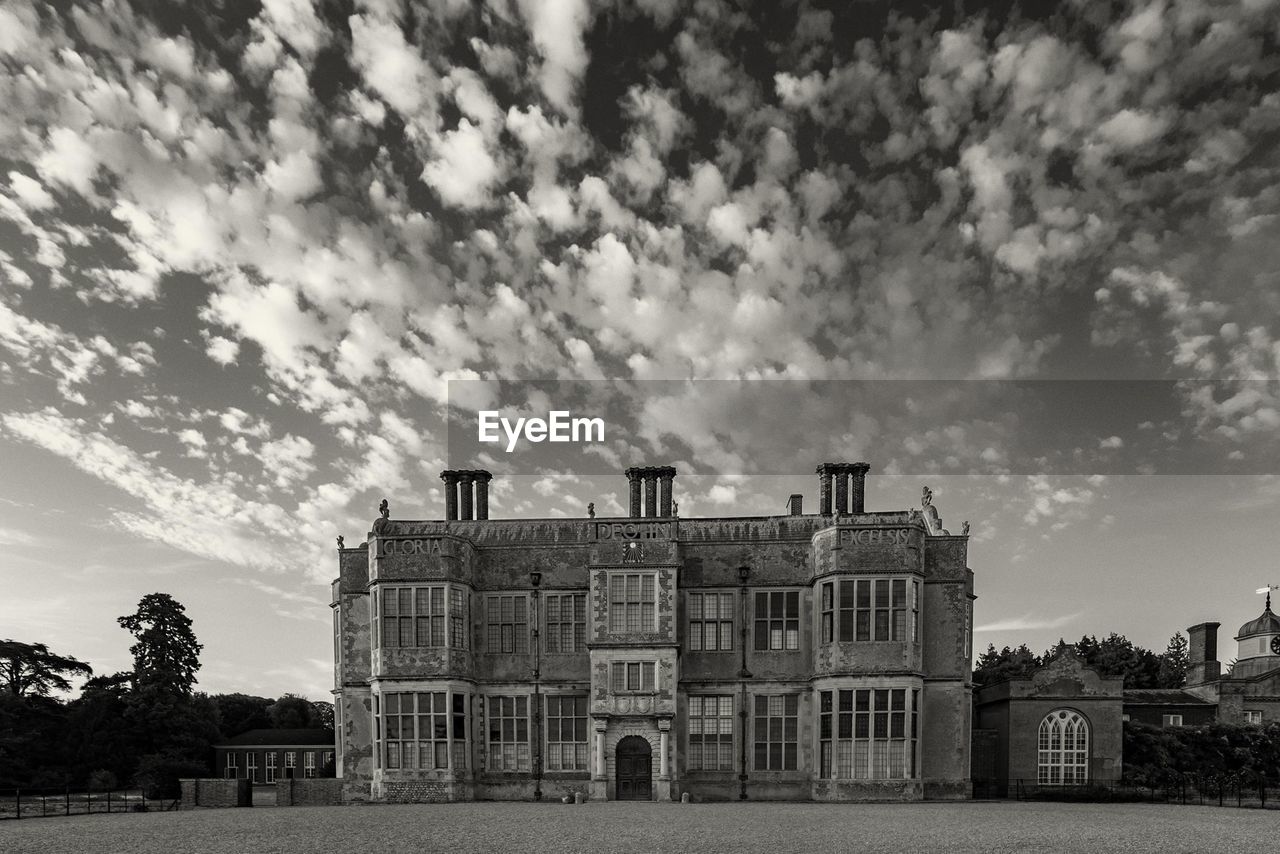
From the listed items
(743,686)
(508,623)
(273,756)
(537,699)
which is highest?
(508,623)

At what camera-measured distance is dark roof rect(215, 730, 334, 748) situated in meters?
61.8

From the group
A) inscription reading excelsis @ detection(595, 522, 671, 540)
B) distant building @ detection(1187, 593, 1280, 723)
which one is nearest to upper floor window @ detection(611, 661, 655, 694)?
inscription reading excelsis @ detection(595, 522, 671, 540)

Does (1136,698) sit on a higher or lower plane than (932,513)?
lower

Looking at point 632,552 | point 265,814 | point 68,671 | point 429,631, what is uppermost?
point 632,552

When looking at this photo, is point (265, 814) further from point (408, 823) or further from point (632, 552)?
point (632, 552)

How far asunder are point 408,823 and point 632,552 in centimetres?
1217

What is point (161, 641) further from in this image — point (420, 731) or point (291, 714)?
point (291, 714)

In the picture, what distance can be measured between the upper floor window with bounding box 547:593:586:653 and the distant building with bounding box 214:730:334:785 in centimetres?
3777

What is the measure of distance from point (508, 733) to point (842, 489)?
1664cm

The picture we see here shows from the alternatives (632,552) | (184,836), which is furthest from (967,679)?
(184,836)

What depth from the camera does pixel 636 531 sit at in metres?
31.3

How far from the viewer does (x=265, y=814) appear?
26234 millimetres

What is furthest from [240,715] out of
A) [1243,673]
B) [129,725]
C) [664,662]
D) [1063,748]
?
[1243,673]

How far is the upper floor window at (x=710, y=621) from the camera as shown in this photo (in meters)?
32.0
